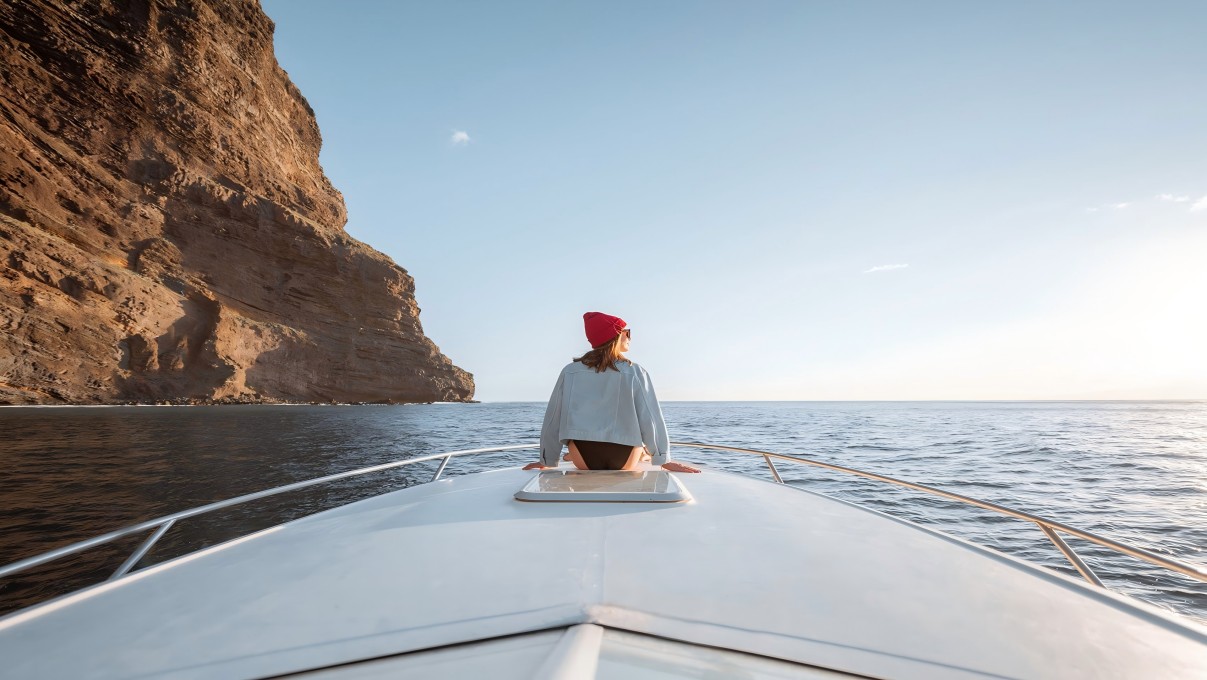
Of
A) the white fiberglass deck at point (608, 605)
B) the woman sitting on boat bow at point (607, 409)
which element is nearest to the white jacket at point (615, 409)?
the woman sitting on boat bow at point (607, 409)

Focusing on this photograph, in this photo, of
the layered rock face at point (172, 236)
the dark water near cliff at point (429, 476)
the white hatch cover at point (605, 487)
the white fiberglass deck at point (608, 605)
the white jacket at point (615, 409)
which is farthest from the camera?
the layered rock face at point (172, 236)

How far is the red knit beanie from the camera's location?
2379 millimetres

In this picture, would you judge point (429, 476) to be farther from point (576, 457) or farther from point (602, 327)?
point (602, 327)

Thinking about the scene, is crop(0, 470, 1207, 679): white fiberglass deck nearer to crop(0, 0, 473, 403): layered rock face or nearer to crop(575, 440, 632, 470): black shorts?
crop(575, 440, 632, 470): black shorts

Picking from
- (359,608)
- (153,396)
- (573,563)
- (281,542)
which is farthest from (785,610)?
(153,396)

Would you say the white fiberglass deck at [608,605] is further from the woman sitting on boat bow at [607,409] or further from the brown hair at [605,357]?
the brown hair at [605,357]

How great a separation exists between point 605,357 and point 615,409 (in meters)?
0.26

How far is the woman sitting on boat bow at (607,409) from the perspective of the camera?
230cm

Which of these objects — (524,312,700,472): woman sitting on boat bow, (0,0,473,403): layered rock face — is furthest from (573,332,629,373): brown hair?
(0,0,473,403): layered rock face

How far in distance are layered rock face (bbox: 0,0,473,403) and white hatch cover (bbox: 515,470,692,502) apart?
35.4 m

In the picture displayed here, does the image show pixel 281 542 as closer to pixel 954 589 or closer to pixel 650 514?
pixel 650 514

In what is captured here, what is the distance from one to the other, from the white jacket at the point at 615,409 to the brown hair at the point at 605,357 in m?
0.02

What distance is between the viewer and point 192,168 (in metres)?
36.0

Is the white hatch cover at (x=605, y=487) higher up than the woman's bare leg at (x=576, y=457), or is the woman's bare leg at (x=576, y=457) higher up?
the woman's bare leg at (x=576, y=457)
